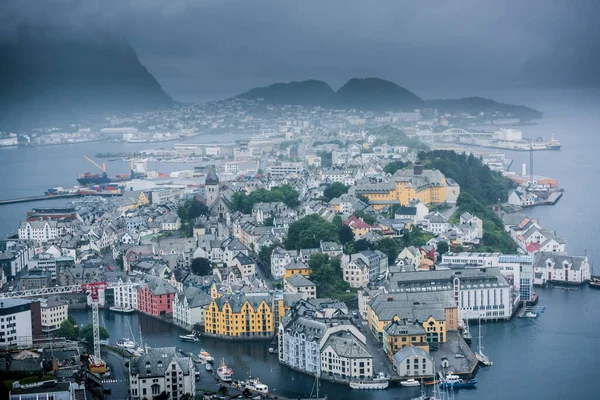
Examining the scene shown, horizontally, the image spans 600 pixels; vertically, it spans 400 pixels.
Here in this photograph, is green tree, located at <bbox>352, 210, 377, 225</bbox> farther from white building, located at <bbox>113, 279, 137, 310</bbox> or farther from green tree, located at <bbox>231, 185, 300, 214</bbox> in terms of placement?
white building, located at <bbox>113, 279, 137, 310</bbox>

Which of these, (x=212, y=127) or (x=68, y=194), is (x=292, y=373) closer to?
(x=68, y=194)

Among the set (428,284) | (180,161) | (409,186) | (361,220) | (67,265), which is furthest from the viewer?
(180,161)

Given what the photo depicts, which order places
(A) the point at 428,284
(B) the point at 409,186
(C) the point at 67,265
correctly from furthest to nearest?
(B) the point at 409,186, (C) the point at 67,265, (A) the point at 428,284

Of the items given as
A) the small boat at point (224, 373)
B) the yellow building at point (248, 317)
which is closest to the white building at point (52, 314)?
the yellow building at point (248, 317)

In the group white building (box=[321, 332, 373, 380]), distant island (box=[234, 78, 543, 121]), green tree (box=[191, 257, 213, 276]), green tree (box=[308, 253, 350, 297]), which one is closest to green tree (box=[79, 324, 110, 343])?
green tree (box=[191, 257, 213, 276])

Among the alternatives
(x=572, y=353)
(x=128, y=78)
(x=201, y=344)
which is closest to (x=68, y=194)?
(x=201, y=344)

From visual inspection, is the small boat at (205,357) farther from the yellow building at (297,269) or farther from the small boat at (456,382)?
the yellow building at (297,269)
